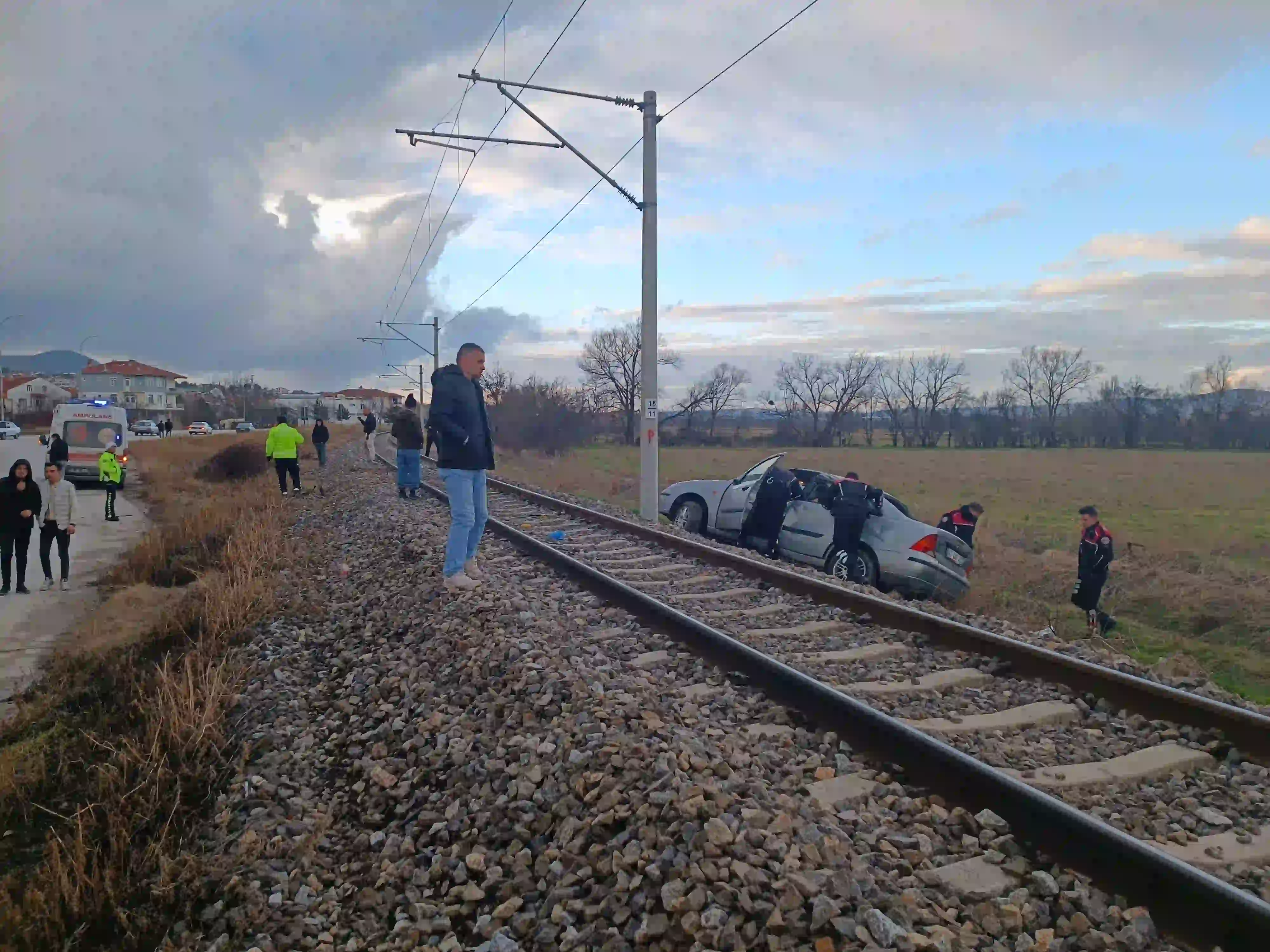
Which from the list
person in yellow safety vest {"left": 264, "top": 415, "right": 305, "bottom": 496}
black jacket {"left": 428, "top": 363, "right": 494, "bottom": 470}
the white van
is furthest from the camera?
the white van

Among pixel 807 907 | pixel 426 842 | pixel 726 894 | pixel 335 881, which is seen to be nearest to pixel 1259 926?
pixel 807 907

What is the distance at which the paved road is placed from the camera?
8.83m

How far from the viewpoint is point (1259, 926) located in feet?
8.44

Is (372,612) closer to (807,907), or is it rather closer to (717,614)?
(717,614)

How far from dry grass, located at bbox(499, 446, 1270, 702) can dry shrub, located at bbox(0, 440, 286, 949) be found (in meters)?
8.62

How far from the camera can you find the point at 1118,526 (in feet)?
75.6

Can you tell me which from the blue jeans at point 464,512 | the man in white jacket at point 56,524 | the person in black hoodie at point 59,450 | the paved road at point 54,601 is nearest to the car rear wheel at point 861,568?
the blue jeans at point 464,512

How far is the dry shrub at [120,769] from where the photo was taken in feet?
11.9

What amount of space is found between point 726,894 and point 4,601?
12339 mm

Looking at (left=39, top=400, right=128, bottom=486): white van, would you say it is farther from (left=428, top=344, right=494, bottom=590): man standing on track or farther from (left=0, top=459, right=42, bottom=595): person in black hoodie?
(left=428, top=344, right=494, bottom=590): man standing on track

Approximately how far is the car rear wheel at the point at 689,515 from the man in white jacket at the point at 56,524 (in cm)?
912

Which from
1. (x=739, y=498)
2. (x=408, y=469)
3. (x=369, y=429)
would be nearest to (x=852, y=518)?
(x=739, y=498)

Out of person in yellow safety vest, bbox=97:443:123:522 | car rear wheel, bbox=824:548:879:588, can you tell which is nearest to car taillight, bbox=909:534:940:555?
car rear wheel, bbox=824:548:879:588

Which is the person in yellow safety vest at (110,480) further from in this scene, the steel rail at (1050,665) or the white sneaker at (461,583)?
the steel rail at (1050,665)
